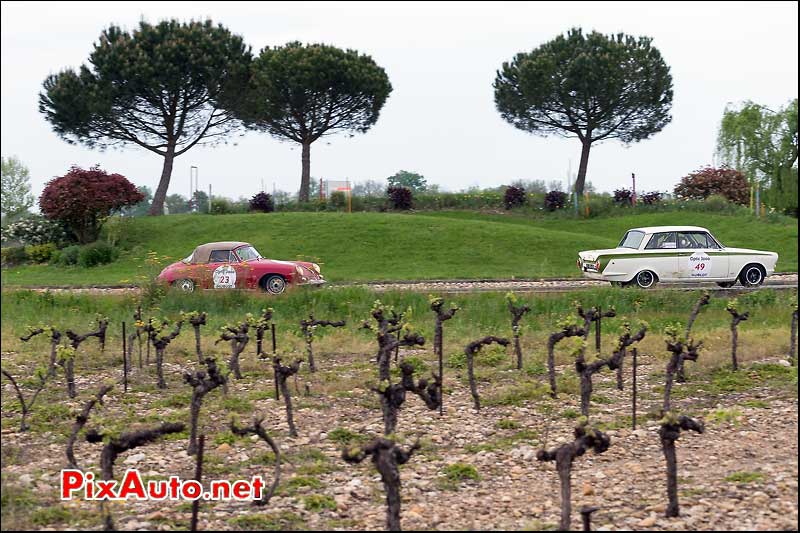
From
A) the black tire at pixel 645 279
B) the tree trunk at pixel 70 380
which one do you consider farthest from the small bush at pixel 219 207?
the tree trunk at pixel 70 380

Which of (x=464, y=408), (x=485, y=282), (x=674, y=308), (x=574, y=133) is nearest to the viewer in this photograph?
(x=464, y=408)

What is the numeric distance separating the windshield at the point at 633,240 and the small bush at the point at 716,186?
24.8 m

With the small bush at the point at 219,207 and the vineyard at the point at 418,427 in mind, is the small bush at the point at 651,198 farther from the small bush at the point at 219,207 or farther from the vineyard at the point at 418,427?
the vineyard at the point at 418,427

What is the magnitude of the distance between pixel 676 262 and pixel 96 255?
18.6 m

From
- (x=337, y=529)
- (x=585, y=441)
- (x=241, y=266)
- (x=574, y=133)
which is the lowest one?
(x=337, y=529)

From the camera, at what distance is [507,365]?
12.7m

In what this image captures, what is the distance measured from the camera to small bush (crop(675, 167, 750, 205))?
44.3m

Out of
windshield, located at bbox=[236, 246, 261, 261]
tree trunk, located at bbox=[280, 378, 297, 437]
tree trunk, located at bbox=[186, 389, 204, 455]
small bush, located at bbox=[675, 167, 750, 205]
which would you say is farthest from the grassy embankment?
tree trunk, located at bbox=[186, 389, 204, 455]

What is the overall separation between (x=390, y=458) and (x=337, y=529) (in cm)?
98

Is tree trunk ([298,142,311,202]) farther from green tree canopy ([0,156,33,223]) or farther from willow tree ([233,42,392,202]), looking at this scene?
green tree canopy ([0,156,33,223])

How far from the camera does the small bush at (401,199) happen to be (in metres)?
41.2

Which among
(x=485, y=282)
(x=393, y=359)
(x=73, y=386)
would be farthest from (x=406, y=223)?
(x=73, y=386)

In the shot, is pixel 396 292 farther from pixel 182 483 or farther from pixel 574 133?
pixel 574 133

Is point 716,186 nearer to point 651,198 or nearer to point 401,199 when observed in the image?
point 651,198
